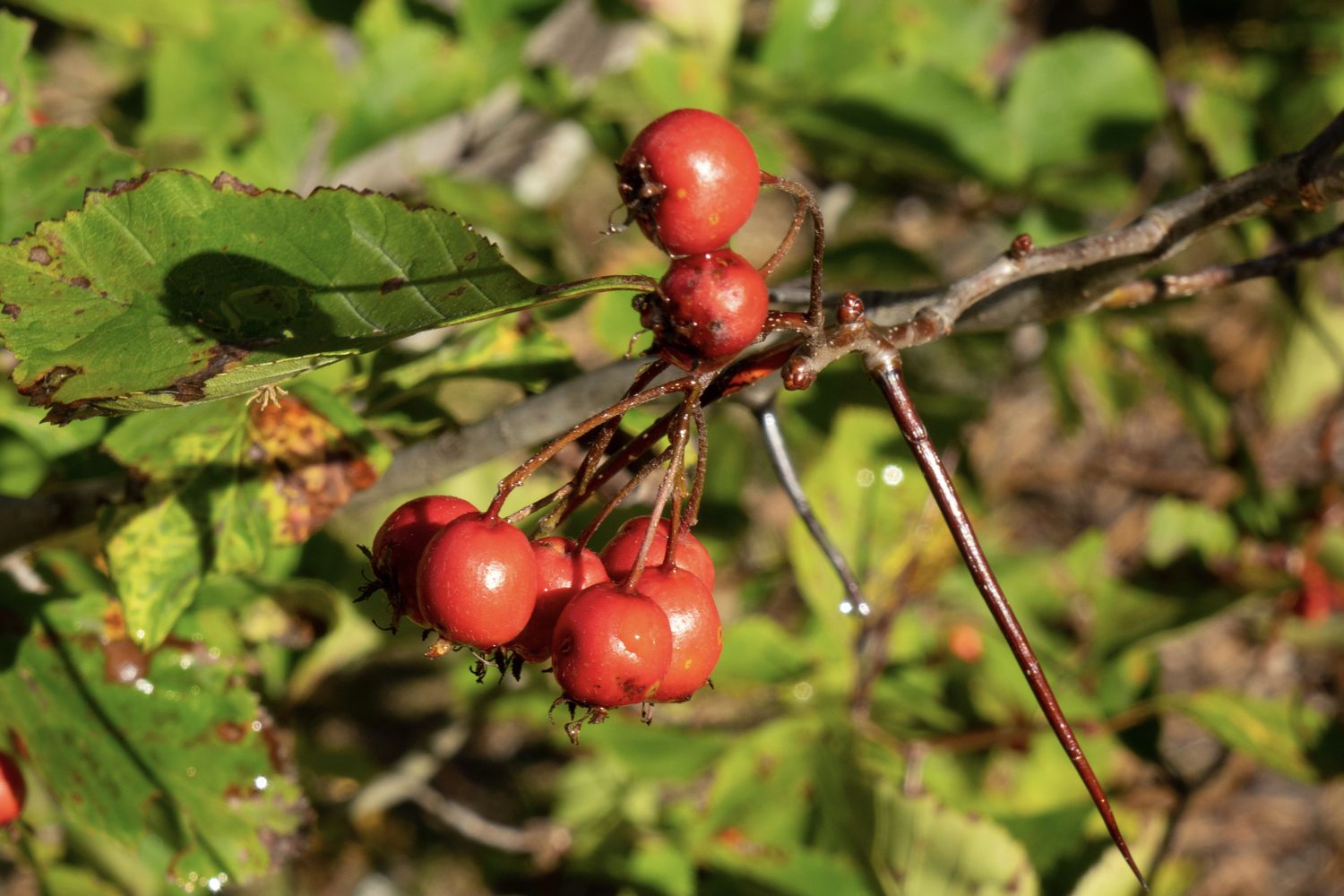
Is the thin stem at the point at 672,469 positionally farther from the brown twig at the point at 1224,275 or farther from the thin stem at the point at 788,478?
the brown twig at the point at 1224,275

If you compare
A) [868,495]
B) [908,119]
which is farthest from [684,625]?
[908,119]

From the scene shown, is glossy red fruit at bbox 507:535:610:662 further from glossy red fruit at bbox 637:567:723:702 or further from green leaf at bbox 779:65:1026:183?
green leaf at bbox 779:65:1026:183

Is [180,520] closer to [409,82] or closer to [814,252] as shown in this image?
[814,252]

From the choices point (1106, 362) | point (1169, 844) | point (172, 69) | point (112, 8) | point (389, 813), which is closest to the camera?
point (112, 8)

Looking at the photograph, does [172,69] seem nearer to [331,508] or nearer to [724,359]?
[331,508]

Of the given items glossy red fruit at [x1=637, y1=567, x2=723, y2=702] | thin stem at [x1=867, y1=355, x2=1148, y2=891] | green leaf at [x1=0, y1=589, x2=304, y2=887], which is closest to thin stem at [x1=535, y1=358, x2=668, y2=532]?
glossy red fruit at [x1=637, y1=567, x2=723, y2=702]

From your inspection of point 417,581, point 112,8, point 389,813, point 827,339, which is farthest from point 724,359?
point 389,813
